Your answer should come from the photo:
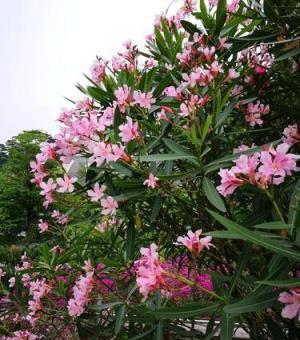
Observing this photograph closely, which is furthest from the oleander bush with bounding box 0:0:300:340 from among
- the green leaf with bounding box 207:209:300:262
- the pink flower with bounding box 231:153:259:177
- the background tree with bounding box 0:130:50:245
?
the background tree with bounding box 0:130:50:245

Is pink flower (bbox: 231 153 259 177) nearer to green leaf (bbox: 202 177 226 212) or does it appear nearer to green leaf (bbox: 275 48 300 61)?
green leaf (bbox: 202 177 226 212)

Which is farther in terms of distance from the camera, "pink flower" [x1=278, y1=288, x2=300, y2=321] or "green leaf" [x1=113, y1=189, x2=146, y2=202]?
"green leaf" [x1=113, y1=189, x2=146, y2=202]

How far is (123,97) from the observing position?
1.32 metres

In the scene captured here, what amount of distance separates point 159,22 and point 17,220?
20.1 ft

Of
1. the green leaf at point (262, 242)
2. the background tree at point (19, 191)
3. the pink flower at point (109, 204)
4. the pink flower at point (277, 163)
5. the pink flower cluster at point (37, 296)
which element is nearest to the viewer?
the green leaf at point (262, 242)

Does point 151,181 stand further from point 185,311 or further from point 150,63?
point 150,63

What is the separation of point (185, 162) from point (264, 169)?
538 millimetres

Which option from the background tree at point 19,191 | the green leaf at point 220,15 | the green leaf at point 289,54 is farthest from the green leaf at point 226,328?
the background tree at point 19,191

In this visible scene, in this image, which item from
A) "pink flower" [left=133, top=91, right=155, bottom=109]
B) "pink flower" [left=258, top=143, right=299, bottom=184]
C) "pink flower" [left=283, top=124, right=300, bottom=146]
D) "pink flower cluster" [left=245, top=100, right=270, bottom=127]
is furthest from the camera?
"pink flower cluster" [left=245, top=100, right=270, bottom=127]

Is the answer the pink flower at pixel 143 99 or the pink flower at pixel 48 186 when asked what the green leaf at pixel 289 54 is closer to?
the pink flower at pixel 143 99

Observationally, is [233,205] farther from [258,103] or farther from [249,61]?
[249,61]

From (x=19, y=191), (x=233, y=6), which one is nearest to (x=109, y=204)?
(x=233, y=6)

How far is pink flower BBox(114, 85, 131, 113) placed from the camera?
1310mm

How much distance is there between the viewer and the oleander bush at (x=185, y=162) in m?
1.00
